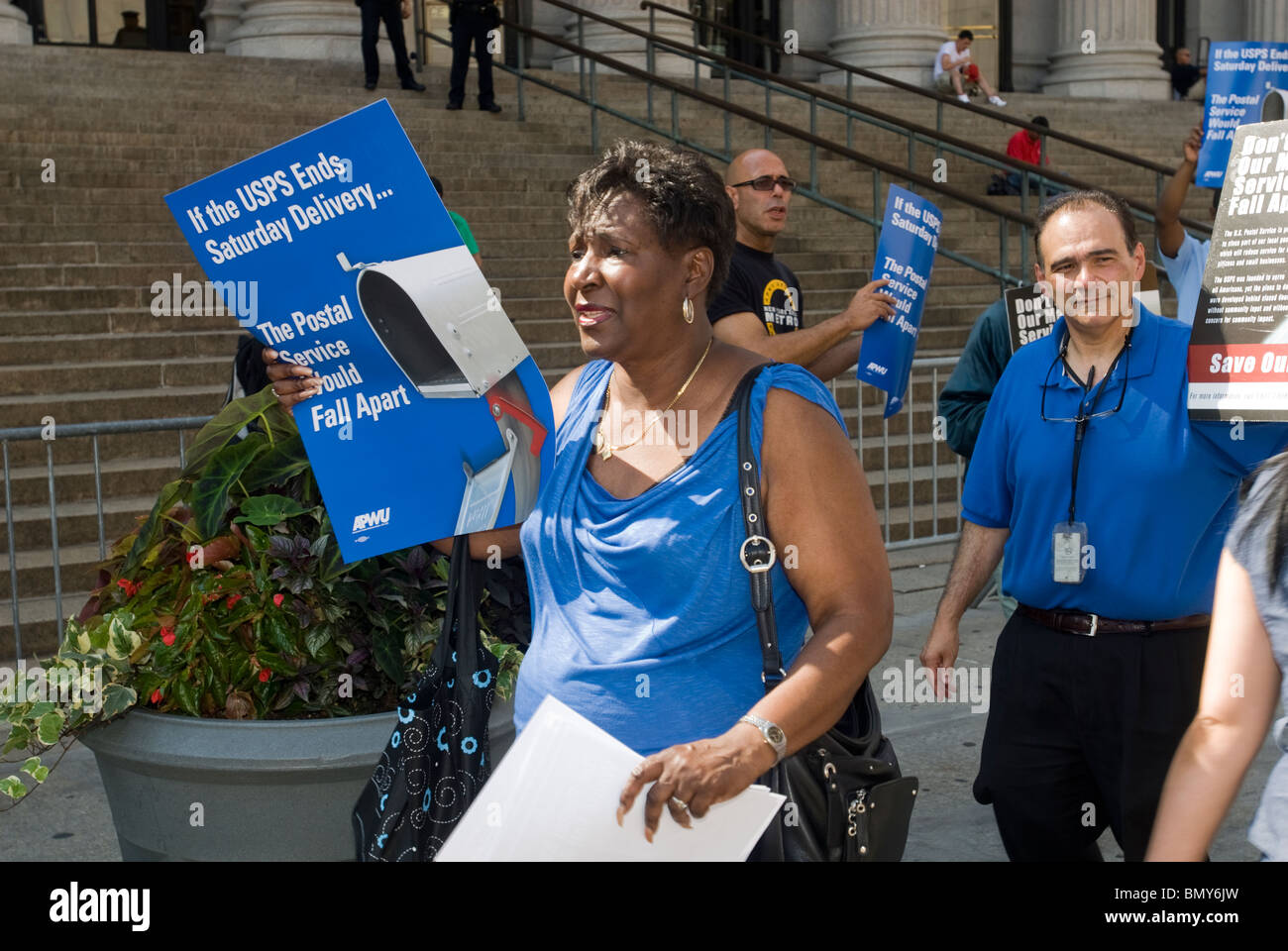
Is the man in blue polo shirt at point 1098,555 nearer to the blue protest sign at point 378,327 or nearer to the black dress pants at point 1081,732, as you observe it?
the black dress pants at point 1081,732

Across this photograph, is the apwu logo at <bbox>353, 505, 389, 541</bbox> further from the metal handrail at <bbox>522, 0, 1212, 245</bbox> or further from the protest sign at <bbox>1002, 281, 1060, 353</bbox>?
the metal handrail at <bbox>522, 0, 1212, 245</bbox>

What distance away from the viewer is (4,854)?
455cm

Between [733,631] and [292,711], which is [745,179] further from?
[733,631]

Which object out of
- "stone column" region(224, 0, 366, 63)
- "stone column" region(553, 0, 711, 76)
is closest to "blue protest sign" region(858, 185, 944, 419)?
"stone column" region(224, 0, 366, 63)

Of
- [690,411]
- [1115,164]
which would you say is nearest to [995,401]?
[690,411]

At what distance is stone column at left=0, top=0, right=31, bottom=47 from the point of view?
15188mm

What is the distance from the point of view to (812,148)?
44.9ft

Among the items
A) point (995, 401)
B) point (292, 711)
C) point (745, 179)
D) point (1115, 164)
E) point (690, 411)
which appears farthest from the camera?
point (1115, 164)

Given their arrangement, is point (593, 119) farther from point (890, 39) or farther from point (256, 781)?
point (256, 781)

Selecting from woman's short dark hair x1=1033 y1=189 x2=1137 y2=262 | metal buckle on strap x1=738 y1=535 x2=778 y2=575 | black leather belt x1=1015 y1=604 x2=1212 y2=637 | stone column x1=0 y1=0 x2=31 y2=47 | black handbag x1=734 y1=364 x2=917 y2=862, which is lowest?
black leather belt x1=1015 y1=604 x2=1212 y2=637

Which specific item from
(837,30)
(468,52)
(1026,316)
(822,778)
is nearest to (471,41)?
(468,52)

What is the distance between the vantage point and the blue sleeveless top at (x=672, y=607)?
231cm

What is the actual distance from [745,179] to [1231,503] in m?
2.64
